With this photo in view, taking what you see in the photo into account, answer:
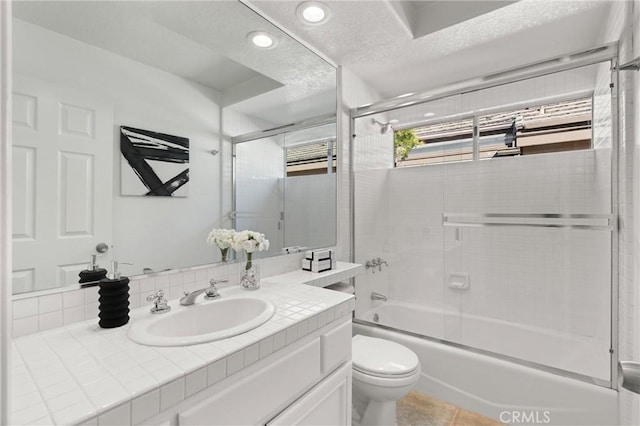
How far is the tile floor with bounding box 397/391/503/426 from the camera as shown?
174 cm

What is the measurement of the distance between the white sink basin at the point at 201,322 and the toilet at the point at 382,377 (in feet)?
2.32

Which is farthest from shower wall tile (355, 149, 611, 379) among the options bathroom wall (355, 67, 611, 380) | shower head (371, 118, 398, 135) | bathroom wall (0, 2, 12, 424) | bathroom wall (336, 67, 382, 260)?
bathroom wall (0, 2, 12, 424)

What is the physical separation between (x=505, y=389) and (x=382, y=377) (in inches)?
31.9

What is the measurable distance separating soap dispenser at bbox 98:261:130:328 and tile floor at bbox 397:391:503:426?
63.0 inches

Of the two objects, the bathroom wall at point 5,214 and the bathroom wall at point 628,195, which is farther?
the bathroom wall at point 628,195

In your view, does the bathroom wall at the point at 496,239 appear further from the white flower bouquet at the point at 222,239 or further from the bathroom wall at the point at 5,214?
the bathroom wall at the point at 5,214

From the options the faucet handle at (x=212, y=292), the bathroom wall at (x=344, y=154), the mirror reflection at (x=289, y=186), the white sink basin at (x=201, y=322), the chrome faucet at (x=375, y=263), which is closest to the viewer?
the white sink basin at (x=201, y=322)

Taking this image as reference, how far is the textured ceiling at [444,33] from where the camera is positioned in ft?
5.60

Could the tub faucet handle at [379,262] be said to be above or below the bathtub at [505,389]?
above

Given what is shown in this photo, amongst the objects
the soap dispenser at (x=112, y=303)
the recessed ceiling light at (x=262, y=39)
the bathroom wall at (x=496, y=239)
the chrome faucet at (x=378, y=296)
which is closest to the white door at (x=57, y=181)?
the soap dispenser at (x=112, y=303)

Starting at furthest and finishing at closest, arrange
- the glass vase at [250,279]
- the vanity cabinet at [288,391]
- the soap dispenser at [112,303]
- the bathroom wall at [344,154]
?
the bathroom wall at [344,154], the glass vase at [250,279], the soap dispenser at [112,303], the vanity cabinet at [288,391]

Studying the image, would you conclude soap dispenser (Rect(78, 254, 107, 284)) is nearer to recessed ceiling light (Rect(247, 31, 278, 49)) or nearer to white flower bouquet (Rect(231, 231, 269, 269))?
white flower bouquet (Rect(231, 231, 269, 269))

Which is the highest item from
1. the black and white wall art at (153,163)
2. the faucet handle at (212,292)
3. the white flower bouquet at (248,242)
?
the black and white wall art at (153,163)

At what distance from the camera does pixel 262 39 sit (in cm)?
177
